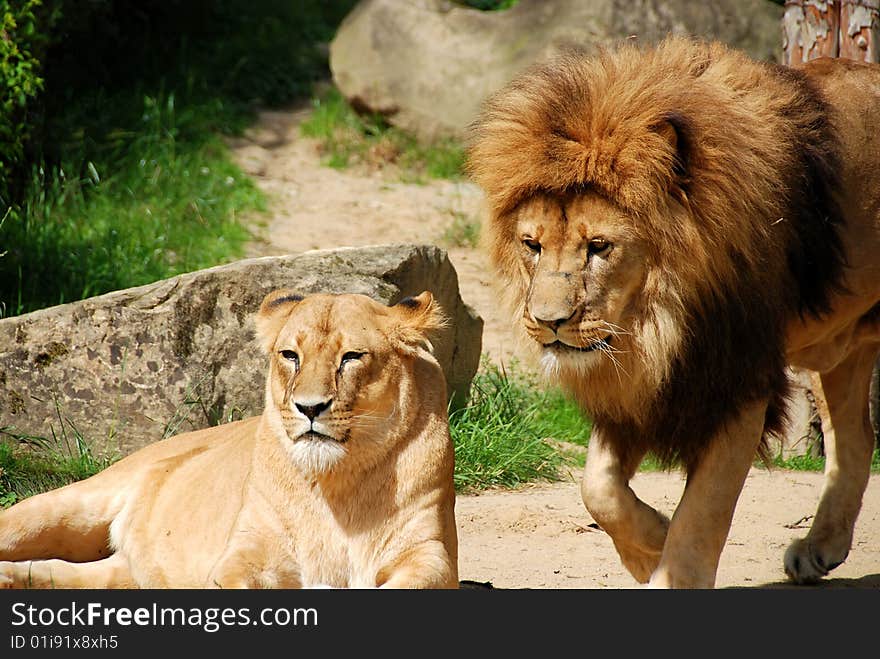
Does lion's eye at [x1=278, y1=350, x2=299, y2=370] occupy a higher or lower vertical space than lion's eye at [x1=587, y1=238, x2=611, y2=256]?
lower

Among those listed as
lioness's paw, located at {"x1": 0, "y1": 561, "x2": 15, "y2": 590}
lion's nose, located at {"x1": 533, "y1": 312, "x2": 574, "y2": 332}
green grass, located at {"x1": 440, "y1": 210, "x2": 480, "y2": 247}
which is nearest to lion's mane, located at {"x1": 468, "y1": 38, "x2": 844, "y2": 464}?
lion's nose, located at {"x1": 533, "y1": 312, "x2": 574, "y2": 332}

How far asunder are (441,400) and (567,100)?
3.09ft

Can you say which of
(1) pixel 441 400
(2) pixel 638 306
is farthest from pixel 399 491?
(2) pixel 638 306

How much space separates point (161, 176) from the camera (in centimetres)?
863

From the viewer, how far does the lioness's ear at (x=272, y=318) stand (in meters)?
3.51

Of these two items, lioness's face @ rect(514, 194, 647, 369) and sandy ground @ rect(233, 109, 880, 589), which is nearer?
lioness's face @ rect(514, 194, 647, 369)

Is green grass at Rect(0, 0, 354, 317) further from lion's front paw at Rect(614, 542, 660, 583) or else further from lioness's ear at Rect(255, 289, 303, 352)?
lion's front paw at Rect(614, 542, 660, 583)

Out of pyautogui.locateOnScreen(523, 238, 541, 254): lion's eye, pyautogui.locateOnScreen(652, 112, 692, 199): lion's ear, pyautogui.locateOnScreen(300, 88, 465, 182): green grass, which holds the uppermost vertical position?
pyautogui.locateOnScreen(652, 112, 692, 199): lion's ear

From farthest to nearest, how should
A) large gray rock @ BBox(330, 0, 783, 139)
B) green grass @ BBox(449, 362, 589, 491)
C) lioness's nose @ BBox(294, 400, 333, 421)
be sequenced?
1. large gray rock @ BBox(330, 0, 783, 139)
2. green grass @ BBox(449, 362, 589, 491)
3. lioness's nose @ BBox(294, 400, 333, 421)

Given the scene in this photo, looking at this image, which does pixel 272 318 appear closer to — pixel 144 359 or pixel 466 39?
pixel 144 359

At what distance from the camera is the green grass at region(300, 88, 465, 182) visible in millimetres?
9438

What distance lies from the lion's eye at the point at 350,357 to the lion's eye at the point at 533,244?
0.60 meters

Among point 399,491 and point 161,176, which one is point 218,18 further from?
point 399,491

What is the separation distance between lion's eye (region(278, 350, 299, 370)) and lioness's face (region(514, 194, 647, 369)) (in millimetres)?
650
